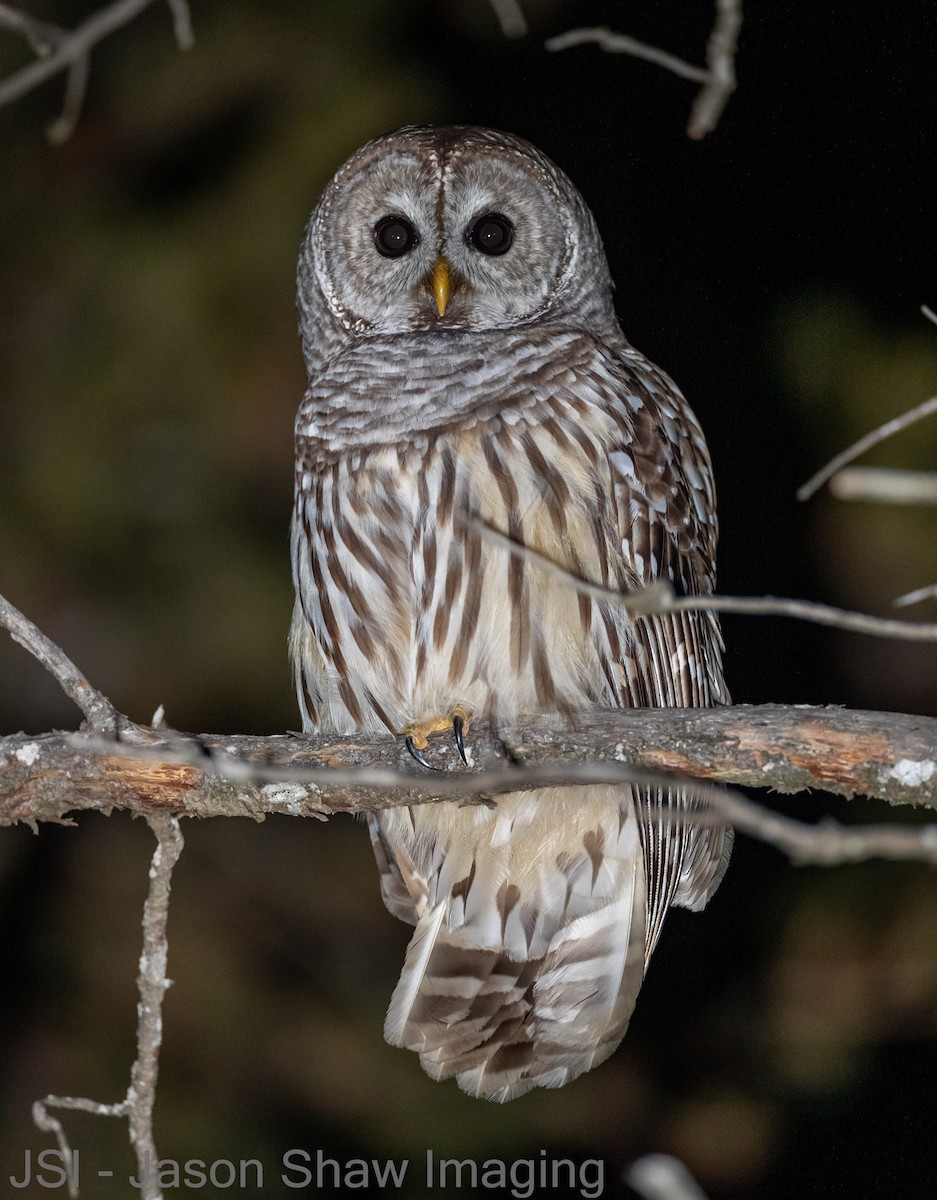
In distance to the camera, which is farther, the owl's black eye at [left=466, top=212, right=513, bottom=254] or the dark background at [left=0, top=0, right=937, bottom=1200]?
the dark background at [left=0, top=0, right=937, bottom=1200]

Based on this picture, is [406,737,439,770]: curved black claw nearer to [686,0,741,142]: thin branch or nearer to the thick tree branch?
the thick tree branch

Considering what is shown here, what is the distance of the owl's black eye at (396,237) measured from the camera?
3301mm

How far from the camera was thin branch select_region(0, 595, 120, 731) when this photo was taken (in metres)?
2.21

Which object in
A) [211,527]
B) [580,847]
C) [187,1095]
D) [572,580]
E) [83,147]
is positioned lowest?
[187,1095]

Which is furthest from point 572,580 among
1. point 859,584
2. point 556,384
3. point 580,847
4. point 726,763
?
point 859,584

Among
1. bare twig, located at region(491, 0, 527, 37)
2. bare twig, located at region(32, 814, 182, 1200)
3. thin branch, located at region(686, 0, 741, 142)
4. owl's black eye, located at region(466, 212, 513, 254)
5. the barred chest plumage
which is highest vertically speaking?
bare twig, located at region(491, 0, 527, 37)

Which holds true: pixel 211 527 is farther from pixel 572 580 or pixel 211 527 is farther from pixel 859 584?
pixel 572 580

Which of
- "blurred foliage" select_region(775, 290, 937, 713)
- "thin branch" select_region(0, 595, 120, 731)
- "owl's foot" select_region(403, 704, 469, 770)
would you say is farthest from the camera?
"blurred foliage" select_region(775, 290, 937, 713)

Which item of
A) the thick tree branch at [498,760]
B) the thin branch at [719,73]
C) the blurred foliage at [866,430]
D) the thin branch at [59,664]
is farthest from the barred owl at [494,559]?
the blurred foliage at [866,430]

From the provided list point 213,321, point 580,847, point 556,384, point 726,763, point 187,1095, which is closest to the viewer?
point 726,763

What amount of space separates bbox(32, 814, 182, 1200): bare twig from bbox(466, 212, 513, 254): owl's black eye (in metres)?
1.65

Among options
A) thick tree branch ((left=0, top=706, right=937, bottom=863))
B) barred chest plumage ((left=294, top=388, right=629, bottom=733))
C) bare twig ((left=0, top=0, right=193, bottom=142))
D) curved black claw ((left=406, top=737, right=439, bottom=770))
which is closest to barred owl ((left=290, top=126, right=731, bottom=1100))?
barred chest plumage ((left=294, top=388, right=629, bottom=733))

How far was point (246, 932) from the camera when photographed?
549 centimetres

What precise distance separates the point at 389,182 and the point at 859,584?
265 centimetres
